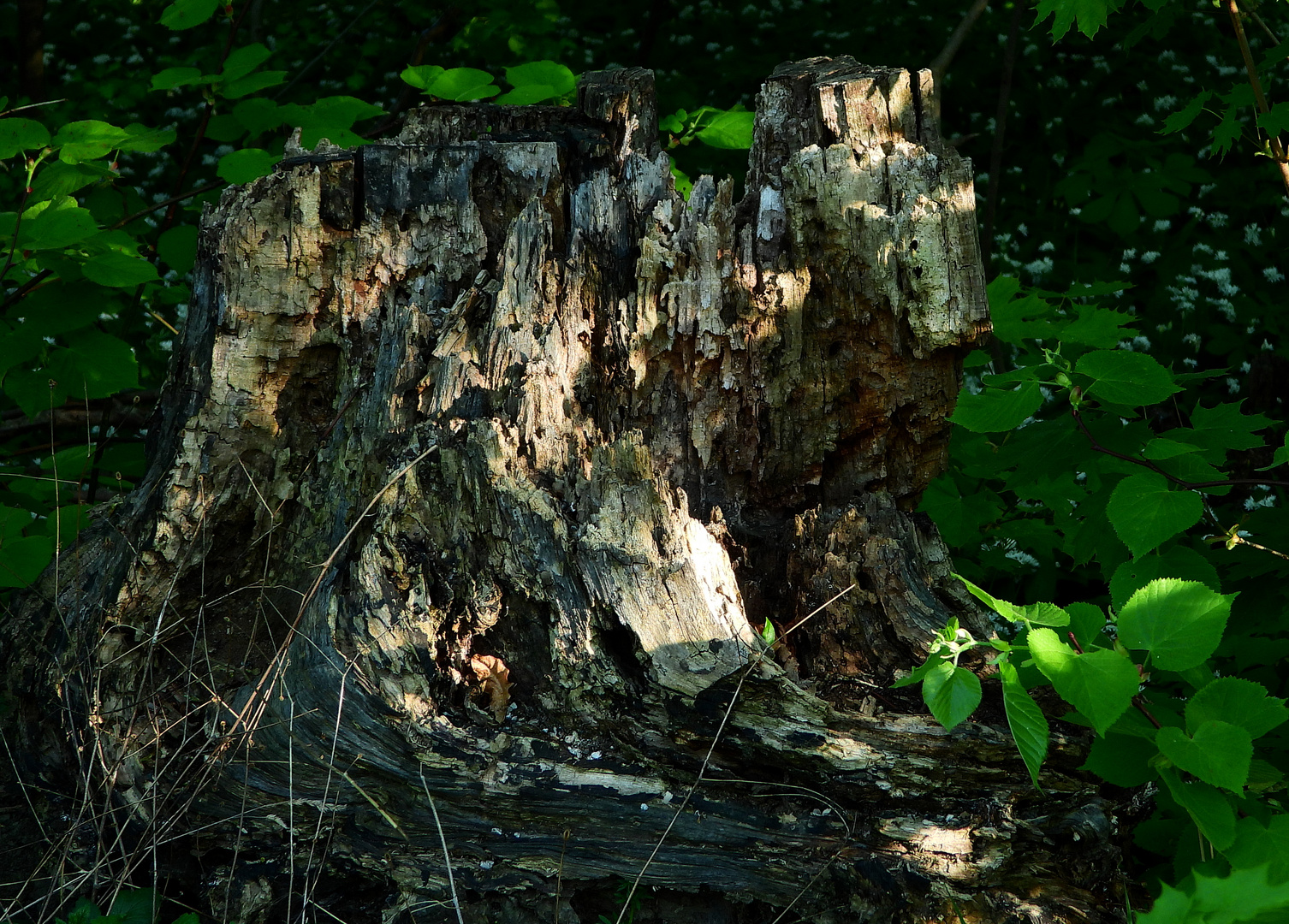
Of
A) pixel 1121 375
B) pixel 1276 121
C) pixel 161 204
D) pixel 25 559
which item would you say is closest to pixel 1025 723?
pixel 1121 375

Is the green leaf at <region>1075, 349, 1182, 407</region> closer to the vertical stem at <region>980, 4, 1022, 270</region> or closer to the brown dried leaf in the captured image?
the brown dried leaf

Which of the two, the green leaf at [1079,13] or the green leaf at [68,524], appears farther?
the green leaf at [68,524]

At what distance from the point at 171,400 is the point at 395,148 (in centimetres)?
82

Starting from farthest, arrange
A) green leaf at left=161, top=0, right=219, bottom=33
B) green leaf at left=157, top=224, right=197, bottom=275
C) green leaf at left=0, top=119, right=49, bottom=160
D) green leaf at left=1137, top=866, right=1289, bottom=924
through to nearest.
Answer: green leaf at left=157, top=224, right=197, bottom=275 → green leaf at left=161, top=0, right=219, bottom=33 → green leaf at left=0, top=119, right=49, bottom=160 → green leaf at left=1137, top=866, right=1289, bottom=924

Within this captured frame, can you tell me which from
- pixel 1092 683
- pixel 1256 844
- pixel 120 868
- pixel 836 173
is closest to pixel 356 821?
pixel 120 868

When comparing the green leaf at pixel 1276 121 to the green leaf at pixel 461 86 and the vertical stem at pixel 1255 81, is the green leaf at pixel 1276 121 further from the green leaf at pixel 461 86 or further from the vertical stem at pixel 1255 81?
the green leaf at pixel 461 86

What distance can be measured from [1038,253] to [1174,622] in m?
4.26

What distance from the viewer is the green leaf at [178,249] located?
3.20 meters

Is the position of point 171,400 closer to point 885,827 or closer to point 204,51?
point 885,827

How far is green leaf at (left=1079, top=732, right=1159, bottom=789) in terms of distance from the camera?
1.68m

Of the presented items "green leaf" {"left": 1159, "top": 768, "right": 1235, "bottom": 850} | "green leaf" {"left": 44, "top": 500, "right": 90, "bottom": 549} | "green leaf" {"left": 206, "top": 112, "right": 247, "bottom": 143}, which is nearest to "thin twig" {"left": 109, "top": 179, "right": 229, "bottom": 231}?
"green leaf" {"left": 206, "top": 112, "right": 247, "bottom": 143}

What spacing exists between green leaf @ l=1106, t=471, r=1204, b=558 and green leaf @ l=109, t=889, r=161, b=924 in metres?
1.99

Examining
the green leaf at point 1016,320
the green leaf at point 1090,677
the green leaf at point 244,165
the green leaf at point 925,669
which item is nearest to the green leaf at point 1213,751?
the green leaf at point 1090,677

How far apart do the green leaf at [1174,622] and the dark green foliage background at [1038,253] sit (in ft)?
0.20
